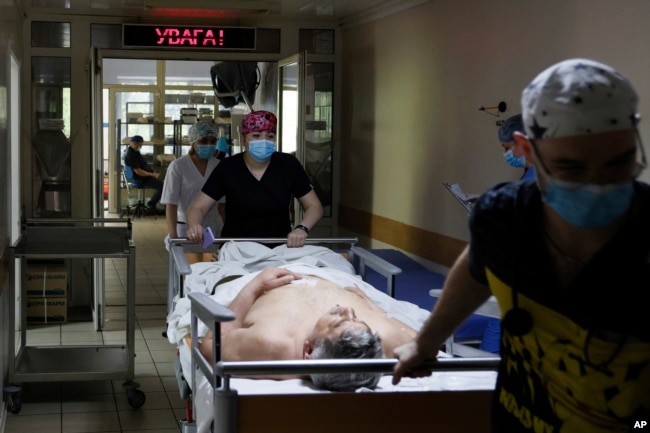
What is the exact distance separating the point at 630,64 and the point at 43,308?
16.6ft

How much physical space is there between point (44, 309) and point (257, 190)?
3.17m

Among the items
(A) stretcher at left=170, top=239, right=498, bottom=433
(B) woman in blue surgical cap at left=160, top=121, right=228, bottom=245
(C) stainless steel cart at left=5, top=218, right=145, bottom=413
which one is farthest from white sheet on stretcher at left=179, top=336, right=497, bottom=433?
(B) woman in blue surgical cap at left=160, top=121, right=228, bottom=245

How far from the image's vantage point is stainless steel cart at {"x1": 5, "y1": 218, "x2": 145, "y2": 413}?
5000 millimetres

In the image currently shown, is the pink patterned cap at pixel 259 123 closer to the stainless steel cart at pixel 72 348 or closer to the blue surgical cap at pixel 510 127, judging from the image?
the stainless steel cart at pixel 72 348

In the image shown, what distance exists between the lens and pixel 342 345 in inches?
107

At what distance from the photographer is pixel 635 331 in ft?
5.42

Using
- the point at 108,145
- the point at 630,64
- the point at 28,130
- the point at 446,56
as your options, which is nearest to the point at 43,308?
the point at 28,130

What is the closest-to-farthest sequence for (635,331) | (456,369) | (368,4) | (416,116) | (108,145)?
(635,331), (456,369), (416,116), (368,4), (108,145)

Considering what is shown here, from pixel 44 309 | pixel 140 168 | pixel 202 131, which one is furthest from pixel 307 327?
pixel 140 168

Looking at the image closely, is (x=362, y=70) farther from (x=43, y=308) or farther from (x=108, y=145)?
Answer: (x=108, y=145)

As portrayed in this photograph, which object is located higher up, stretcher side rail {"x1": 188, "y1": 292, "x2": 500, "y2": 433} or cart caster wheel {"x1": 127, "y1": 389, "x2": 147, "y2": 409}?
stretcher side rail {"x1": 188, "y1": 292, "x2": 500, "y2": 433}

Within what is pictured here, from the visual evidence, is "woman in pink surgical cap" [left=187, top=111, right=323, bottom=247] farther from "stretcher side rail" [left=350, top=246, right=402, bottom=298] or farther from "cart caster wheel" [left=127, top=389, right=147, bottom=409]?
"cart caster wheel" [left=127, top=389, right=147, bottom=409]

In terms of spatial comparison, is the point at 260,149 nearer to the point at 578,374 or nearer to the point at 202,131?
the point at 202,131

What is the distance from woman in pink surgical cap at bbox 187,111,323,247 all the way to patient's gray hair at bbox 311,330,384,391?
2061 mm
